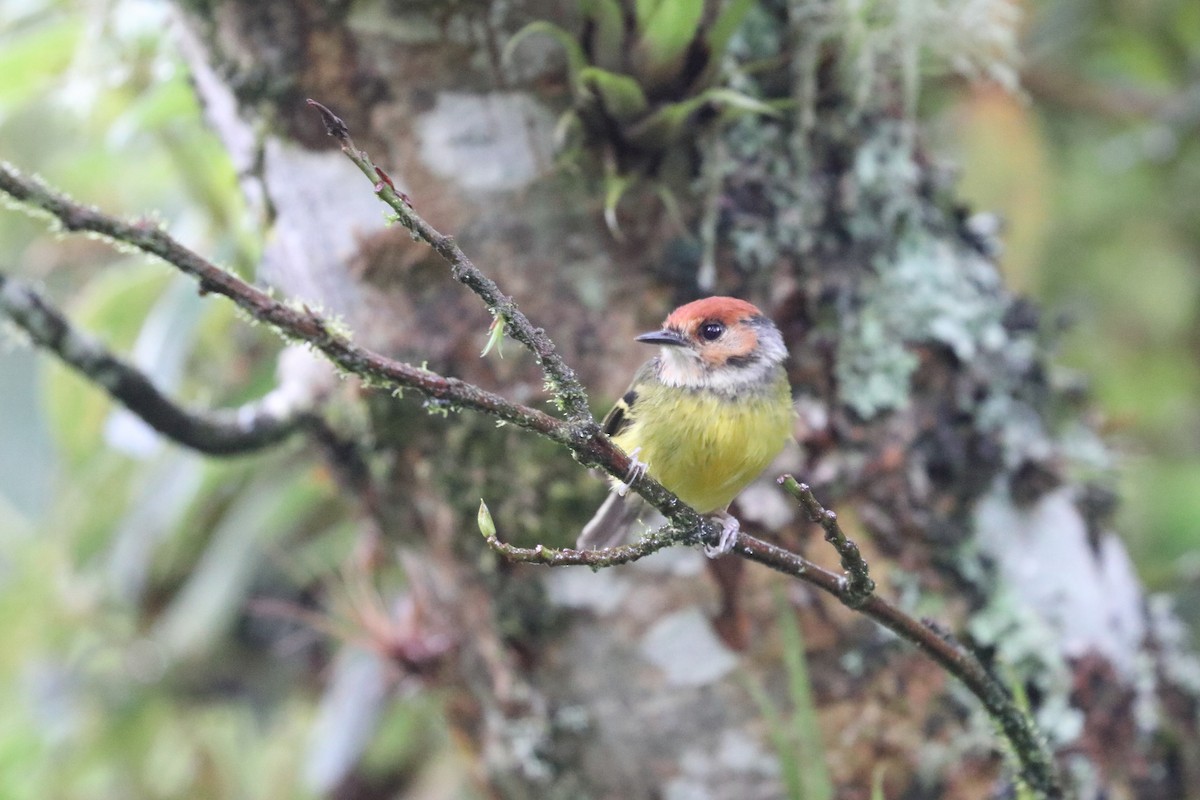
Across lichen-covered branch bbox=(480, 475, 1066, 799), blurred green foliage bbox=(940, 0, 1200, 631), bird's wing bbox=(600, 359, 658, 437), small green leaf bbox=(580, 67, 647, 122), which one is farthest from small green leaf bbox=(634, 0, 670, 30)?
blurred green foliage bbox=(940, 0, 1200, 631)

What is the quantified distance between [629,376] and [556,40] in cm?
66

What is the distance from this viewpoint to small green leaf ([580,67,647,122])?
74.8 inches

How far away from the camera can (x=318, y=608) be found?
355 cm

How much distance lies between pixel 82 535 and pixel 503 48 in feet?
6.72

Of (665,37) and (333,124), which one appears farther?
(665,37)

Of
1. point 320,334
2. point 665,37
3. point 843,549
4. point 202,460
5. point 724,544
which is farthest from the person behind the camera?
point 202,460

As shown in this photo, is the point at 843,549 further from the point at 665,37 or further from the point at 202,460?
the point at 202,460

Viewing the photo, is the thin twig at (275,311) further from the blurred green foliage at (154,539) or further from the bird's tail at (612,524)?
the blurred green foliage at (154,539)

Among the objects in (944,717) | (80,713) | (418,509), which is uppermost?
(944,717)

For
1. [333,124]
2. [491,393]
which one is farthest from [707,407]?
[333,124]

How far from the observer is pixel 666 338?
1.95 meters

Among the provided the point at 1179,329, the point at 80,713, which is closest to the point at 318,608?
the point at 80,713

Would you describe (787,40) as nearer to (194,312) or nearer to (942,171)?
(942,171)

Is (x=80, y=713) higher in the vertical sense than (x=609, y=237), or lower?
lower
